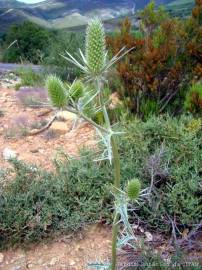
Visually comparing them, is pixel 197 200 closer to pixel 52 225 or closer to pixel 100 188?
pixel 100 188

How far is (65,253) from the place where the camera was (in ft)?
9.78

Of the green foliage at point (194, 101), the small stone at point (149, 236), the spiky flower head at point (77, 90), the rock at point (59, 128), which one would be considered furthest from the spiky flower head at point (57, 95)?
the rock at point (59, 128)

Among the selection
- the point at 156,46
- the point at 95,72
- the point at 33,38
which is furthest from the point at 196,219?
the point at 33,38

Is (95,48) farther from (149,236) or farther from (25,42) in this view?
(25,42)

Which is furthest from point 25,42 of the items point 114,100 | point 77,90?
point 77,90

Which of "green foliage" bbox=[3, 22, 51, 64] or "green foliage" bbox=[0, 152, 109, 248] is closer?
"green foliage" bbox=[0, 152, 109, 248]

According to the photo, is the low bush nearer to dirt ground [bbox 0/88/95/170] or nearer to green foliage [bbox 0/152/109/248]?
green foliage [bbox 0/152/109/248]

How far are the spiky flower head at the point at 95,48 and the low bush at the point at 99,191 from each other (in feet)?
4.71

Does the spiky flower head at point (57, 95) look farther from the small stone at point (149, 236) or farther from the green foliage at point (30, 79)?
the green foliage at point (30, 79)

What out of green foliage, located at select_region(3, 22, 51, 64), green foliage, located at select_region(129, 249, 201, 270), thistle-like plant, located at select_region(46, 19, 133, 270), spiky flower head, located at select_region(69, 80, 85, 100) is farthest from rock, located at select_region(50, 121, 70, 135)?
green foliage, located at select_region(3, 22, 51, 64)

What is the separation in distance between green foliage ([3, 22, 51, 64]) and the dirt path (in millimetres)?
11346

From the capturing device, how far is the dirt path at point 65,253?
2891 mm

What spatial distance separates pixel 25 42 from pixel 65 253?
1312 cm

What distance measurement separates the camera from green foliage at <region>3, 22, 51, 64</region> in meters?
14.3
